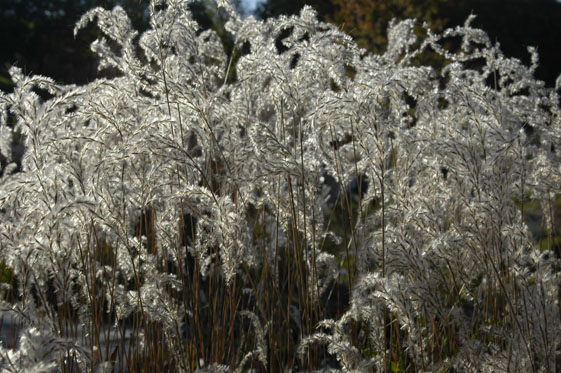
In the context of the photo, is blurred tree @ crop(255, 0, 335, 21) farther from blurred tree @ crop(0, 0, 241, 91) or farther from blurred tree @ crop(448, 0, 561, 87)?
blurred tree @ crop(448, 0, 561, 87)

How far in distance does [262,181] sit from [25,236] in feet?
3.26

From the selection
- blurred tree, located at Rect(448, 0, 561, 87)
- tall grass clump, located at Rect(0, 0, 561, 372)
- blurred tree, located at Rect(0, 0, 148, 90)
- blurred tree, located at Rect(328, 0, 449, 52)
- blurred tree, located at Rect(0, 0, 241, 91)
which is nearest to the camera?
tall grass clump, located at Rect(0, 0, 561, 372)

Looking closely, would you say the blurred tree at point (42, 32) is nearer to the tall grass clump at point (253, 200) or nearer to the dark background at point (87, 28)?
the dark background at point (87, 28)

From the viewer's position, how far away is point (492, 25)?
19250 mm

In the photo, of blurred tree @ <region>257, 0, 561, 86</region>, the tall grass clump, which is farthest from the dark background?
the tall grass clump

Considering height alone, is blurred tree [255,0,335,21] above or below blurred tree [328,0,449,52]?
above

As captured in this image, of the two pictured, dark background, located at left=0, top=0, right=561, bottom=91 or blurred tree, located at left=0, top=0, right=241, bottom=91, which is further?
blurred tree, located at left=0, top=0, right=241, bottom=91

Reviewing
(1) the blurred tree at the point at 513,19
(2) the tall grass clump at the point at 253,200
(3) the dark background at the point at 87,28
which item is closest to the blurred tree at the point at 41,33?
(3) the dark background at the point at 87,28

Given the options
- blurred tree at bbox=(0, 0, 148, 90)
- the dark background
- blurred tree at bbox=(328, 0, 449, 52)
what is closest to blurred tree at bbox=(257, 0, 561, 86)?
the dark background

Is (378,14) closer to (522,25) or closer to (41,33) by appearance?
(522,25)

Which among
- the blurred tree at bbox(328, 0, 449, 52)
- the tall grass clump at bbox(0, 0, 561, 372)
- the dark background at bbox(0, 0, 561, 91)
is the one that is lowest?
the tall grass clump at bbox(0, 0, 561, 372)

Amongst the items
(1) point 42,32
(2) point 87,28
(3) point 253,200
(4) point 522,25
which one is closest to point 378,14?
(2) point 87,28

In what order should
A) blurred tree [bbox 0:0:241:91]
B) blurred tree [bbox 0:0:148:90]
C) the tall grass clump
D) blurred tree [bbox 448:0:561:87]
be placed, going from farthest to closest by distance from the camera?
blurred tree [bbox 448:0:561:87]
blurred tree [bbox 0:0:148:90]
blurred tree [bbox 0:0:241:91]
the tall grass clump

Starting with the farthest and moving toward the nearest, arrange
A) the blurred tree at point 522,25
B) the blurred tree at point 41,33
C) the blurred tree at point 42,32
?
1. the blurred tree at point 522,25
2. the blurred tree at point 41,33
3. the blurred tree at point 42,32
